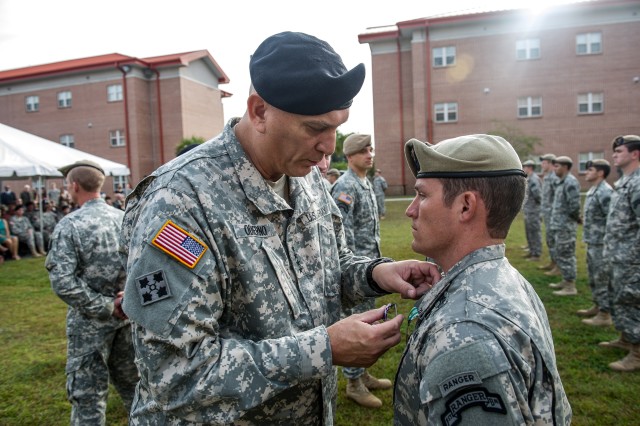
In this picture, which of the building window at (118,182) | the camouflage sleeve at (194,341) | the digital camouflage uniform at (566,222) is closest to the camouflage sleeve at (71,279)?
the camouflage sleeve at (194,341)

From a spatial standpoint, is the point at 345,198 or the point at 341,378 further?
the point at 345,198

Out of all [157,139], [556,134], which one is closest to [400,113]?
[556,134]

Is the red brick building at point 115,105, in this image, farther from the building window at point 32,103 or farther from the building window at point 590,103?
the building window at point 590,103

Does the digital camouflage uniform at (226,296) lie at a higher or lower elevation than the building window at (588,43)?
lower

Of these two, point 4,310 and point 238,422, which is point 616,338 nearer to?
point 238,422

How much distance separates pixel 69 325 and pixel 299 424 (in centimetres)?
290

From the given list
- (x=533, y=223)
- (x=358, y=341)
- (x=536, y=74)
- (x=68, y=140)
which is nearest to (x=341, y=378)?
(x=358, y=341)

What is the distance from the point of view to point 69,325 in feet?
13.2

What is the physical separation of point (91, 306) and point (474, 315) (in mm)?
3469

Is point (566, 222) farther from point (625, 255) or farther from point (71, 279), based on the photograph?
point (71, 279)

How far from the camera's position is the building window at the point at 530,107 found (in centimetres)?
2847

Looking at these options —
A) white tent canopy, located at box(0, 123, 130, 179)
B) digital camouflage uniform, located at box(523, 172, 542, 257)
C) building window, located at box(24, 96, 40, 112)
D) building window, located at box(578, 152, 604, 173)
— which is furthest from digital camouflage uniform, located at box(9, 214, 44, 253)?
building window, located at box(578, 152, 604, 173)

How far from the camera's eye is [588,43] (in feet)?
90.5

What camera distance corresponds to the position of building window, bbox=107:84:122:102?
33.3m
